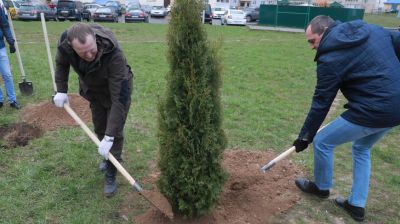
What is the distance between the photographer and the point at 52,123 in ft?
19.0

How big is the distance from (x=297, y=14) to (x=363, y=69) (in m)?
23.2

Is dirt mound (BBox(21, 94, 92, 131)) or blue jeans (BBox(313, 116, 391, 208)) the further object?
dirt mound (BBox(21, 94, 92, 131))

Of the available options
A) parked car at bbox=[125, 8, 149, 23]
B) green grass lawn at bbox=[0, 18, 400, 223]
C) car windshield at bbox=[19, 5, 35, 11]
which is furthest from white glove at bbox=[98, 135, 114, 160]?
parked car at bbox=[125, 8, 149, 23]

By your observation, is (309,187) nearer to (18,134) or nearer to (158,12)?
(18,134)

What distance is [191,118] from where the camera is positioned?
2.96m

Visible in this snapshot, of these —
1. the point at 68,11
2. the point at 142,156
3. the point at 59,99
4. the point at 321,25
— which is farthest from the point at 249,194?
the point at 68,11

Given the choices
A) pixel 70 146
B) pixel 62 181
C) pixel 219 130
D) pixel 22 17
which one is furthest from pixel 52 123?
pixel 22 17

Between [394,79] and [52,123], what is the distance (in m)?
4.77

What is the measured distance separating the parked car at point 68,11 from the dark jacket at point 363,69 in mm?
26486

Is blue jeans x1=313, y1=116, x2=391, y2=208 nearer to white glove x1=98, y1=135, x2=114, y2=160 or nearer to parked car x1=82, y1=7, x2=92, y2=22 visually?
white glove x1=98, y1=135, x2=114, y2=160

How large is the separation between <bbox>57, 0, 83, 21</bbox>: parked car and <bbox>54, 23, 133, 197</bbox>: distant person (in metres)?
25.1

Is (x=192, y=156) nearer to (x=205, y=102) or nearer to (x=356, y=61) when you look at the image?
(x=205, y=102)

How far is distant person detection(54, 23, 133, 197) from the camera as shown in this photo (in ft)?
10.5

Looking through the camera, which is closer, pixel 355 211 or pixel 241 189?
pixel 355 211
